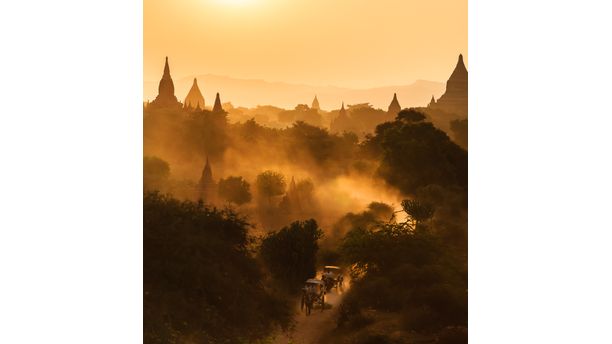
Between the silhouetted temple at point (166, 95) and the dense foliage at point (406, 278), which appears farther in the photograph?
the silhouetted temple at point (166, 95)

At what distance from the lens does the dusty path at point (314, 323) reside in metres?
5.89

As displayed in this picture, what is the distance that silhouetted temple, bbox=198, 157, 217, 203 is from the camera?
598cm

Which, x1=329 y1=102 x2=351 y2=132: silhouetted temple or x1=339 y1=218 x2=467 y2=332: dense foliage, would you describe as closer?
x1=339 y1=218 x2=467 y2=332: dense foliage

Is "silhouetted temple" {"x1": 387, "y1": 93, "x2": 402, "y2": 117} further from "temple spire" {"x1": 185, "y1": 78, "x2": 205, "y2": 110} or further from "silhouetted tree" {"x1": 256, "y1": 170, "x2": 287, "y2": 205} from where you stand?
"temple spire" {"x1": 185, "y1": 78, "x2": 205, "y2": 110}

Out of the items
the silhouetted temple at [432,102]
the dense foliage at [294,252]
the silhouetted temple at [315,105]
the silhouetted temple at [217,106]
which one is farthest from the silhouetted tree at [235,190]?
the silhouetted temple at [432,102]

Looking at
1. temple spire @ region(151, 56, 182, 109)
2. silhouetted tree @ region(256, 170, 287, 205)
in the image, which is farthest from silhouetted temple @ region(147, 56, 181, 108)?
silhouetted tree @ region(256, 170, 287, 205)

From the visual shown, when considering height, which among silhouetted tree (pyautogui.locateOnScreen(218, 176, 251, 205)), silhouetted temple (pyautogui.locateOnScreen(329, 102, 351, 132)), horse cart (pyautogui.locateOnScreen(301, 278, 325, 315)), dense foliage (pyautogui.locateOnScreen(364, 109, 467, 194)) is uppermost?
silhouetted temple (pyautogui.locateOnScreen(329, 102, 351, 132))

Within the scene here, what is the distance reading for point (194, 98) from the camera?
19.8ft

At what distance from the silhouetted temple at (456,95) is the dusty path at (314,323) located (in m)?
1.72

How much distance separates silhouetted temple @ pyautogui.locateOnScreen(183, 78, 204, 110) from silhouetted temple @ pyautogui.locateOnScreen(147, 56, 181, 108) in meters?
0.08

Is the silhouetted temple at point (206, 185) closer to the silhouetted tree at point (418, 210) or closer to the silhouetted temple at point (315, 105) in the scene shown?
the silhouetted temple at point (315, 105)

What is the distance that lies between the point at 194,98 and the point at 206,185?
777 mm

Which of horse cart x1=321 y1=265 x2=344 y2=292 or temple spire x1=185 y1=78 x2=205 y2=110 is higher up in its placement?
temple spire x1=185 y1=78 x2=205 y2=110
